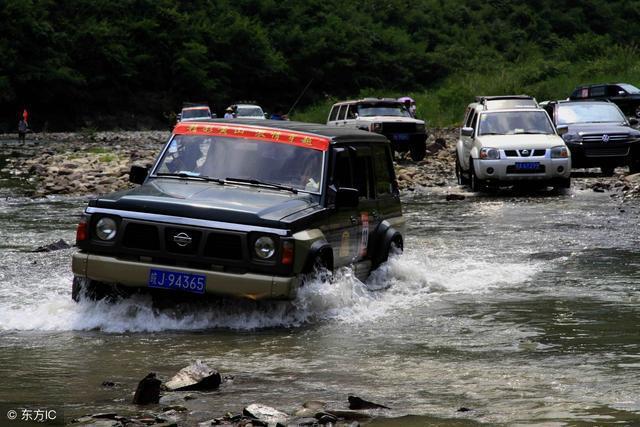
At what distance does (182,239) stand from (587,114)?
64.2ft

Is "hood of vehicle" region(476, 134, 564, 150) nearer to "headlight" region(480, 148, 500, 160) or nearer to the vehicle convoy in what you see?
"headlight" region(480, 148, 500, 160)

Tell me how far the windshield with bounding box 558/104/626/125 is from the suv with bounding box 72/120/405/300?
55.0ft

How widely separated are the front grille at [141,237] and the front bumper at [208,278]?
13 centimetres

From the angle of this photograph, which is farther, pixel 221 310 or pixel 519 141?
pixel 519 141

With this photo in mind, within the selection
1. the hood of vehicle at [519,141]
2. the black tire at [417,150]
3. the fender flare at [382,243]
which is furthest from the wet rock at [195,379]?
the black tire at [417,150]

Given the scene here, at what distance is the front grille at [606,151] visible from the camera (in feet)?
85.5

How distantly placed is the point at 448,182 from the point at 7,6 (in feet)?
153

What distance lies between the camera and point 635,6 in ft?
313

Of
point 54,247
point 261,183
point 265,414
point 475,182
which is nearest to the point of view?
point 265,414

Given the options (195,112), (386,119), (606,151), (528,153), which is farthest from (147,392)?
(195,112)

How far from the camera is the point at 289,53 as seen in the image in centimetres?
8419

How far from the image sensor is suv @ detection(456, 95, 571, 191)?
22438mm

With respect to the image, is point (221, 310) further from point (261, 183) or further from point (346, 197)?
point (346, 197)

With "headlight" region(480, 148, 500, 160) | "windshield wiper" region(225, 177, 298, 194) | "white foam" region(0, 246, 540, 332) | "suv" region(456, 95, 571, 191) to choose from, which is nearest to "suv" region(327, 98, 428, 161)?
"suv" region(456, 95, 571, 191)
